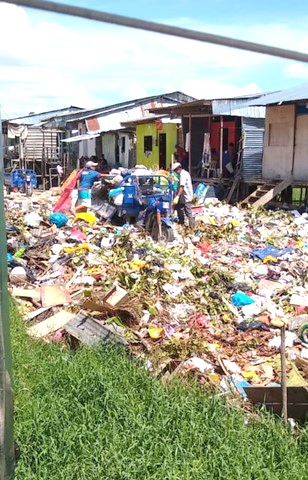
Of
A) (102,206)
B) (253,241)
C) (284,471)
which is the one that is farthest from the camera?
(102,206)

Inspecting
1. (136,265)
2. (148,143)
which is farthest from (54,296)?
(148,143)

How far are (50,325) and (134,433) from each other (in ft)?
9.76

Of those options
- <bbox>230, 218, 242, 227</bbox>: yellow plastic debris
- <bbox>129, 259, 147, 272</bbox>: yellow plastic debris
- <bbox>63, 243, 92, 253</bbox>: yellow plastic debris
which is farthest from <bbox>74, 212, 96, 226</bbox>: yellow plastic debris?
<bbox>129, 259, 147, 272</bbox>: yellow plastic debris

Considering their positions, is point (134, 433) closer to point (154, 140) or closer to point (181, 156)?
point (181, 156)

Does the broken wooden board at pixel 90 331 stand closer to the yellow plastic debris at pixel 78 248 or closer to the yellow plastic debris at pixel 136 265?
the yellow plastic debris at pixel 136 265

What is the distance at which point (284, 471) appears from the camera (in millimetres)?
3754

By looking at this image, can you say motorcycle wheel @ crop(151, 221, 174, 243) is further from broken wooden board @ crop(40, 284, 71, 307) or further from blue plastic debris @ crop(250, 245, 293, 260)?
broken wooden board @ crop(40, 284, 71, 307)

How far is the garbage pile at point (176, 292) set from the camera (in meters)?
6.09

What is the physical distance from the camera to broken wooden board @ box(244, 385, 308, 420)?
181 inches

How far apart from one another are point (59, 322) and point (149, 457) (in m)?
3.28

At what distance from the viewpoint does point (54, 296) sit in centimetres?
792

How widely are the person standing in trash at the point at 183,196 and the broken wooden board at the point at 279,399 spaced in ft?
25.5

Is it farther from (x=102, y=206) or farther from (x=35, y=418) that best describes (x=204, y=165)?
(x=35, y=418)

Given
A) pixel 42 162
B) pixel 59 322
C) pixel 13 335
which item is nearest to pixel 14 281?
pixel 59 322
